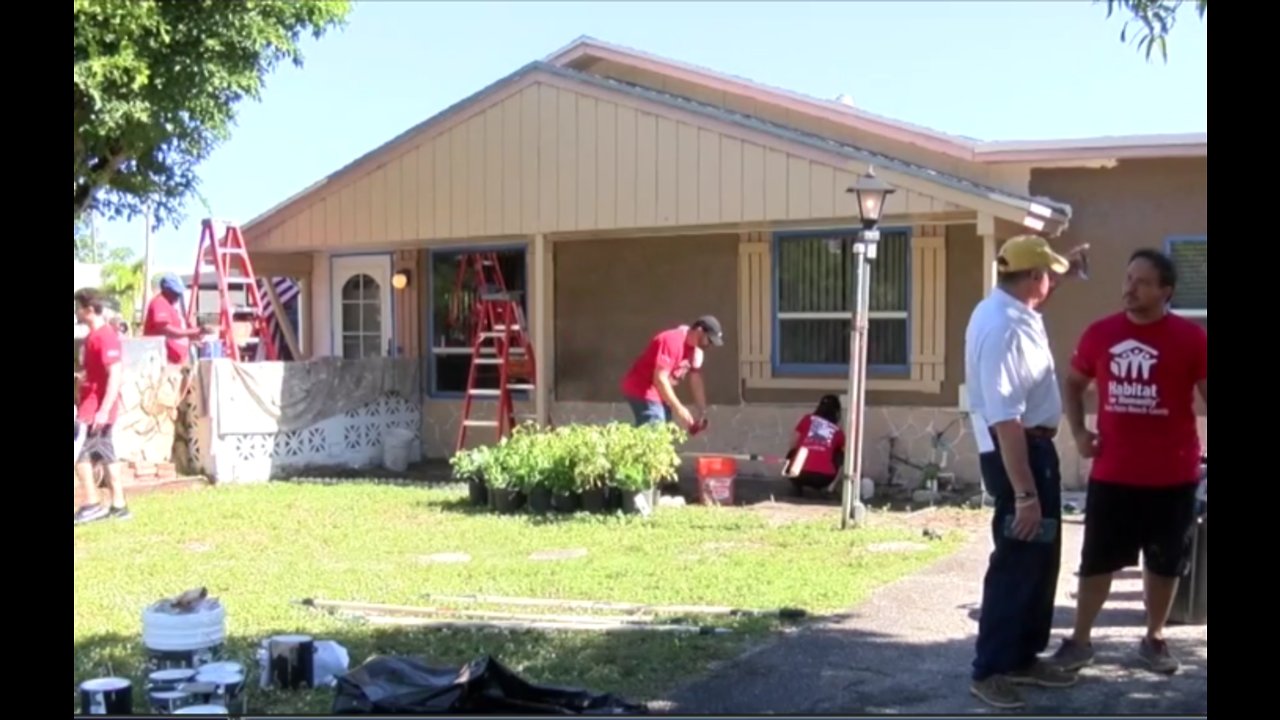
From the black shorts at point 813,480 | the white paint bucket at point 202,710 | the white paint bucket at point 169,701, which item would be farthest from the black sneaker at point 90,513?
the white paint bucket at point 202,710

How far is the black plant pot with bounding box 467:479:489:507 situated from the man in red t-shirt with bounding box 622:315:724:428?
1422 mm

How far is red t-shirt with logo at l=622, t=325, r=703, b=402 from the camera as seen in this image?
10.9m

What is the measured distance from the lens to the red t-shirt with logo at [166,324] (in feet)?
43.6

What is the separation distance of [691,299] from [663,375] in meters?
2.73

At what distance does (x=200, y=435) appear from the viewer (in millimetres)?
13234

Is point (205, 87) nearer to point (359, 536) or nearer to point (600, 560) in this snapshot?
point (359, 536)

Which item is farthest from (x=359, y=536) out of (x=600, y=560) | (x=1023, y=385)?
(x=1023, y=385)

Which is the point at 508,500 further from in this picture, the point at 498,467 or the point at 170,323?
the point at 170,323

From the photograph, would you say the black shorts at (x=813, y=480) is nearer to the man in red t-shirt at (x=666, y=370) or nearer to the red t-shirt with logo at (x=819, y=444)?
the red t-shirt with logo at (x=819, y=444)

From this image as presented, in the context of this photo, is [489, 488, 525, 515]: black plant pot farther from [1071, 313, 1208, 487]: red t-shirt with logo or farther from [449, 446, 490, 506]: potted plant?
[1071, 313, 1208, 487]: red t-shirt with logo

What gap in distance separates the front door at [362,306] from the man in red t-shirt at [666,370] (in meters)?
5.50

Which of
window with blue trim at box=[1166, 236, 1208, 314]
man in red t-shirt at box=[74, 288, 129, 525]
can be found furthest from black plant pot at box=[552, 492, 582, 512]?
window with blue trim at box=[1166, 236, 1208, 314]
